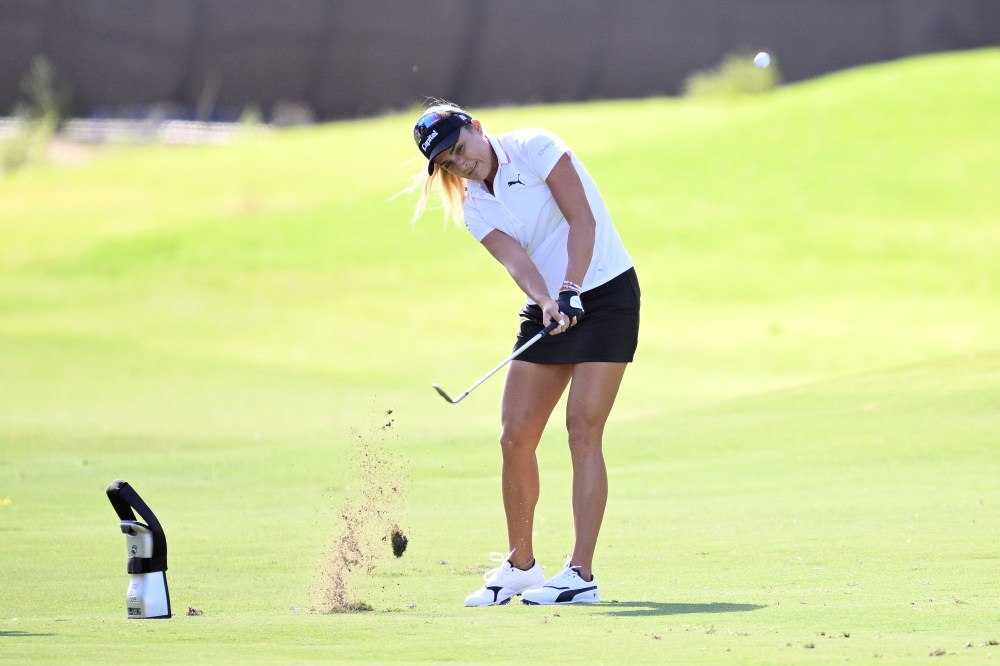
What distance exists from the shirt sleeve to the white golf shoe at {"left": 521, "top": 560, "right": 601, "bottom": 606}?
1644 mm

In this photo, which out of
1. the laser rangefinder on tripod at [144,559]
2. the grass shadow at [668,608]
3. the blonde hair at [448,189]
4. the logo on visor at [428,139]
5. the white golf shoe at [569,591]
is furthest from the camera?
the blonde hair at [448,189]

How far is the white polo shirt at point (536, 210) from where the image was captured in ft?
20.9

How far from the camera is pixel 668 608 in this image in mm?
5914

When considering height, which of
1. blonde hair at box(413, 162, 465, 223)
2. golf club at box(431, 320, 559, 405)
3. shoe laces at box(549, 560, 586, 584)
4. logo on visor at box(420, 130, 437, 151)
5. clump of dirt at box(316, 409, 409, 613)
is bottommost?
shoe laces at box(549, 560, 586, 584)

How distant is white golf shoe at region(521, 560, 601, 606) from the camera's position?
20.3 feet

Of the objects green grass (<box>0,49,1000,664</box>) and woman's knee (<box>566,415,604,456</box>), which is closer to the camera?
green grass (<box>0,49,1000,664</box>)

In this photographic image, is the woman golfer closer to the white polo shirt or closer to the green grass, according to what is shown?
the white polo shirt

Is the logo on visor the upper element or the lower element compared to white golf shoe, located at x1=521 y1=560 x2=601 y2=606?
upper

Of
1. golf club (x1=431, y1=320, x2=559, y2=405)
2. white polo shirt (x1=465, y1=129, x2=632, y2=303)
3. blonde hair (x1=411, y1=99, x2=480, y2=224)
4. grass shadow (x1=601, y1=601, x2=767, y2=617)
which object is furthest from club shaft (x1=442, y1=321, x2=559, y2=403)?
grass shadow (x1=601, y1=601, x2=767, y2=617)

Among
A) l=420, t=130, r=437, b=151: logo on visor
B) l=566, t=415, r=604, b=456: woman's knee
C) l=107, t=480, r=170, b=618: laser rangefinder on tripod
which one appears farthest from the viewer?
l=566, t=415, r=604, b=456: woman's knee

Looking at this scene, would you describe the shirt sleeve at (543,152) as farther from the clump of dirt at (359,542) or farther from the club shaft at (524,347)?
the clump of dirt at (359,542)

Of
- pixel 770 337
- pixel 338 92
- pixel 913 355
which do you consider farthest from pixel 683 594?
pixel 338 92

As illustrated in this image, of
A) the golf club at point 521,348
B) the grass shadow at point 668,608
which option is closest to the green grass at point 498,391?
the grass shadow at point 668,608

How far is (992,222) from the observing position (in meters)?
32.3
